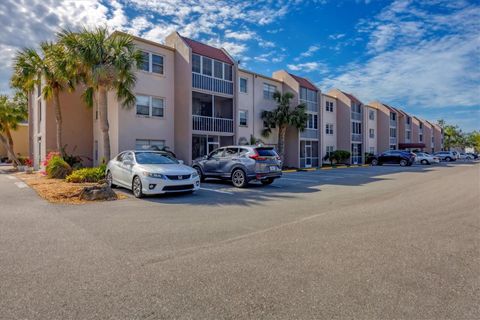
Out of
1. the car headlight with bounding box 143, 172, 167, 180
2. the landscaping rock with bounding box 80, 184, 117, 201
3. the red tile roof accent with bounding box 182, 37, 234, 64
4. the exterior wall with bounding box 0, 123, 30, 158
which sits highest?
the red tile roof accent with bounding box 182, 37, 234, 64

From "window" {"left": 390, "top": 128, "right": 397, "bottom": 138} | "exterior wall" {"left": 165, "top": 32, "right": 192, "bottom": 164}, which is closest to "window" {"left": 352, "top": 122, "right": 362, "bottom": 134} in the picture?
"window" {"left": 390, "top": 128, "right": 397, "bottom": 138}

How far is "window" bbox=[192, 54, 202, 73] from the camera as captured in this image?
2084cm

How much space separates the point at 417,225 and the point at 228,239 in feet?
14.2

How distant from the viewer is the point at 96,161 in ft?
67.6

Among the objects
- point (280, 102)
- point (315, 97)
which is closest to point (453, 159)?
point (315, 97)

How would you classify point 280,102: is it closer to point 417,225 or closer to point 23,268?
point 417,225

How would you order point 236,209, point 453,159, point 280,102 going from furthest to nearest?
point 453,159 → point 280,102 → point 236,209

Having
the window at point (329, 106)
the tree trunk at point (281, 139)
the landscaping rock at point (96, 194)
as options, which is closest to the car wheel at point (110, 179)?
the landscaping rock at point (96, 194)

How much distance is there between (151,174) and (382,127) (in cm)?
4615

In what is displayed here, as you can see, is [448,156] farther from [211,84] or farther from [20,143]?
[20,143]

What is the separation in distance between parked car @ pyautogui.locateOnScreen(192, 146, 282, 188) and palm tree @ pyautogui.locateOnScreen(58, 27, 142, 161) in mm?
5886

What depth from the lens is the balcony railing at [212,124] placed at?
69.1ft

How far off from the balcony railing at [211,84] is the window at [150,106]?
8.68 feet

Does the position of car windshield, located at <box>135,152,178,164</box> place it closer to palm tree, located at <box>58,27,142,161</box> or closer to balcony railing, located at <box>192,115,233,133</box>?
palm tree, located at <box>58,27,142,161</box>
